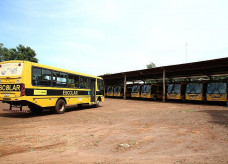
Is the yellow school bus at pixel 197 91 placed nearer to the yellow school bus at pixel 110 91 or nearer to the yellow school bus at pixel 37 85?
the yellow school bus at pixel 37 85

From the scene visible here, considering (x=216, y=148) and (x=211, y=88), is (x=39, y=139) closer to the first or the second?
(x=216, y=148)

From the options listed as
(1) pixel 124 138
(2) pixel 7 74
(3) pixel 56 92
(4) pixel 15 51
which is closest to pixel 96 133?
(1) pixel 124 138

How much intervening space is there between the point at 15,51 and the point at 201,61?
40.2m

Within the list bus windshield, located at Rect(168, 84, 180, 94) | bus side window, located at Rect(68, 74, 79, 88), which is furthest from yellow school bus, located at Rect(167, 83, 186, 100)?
bus side window, located at Rect(68, 74, 79, 88)

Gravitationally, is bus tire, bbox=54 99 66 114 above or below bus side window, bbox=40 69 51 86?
below

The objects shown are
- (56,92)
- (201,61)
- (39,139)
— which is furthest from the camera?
(201,61)

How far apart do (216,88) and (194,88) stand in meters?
2.44

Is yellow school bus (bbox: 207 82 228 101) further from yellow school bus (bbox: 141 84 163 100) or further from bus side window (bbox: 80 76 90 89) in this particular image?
bus side window (bbox: 80 76 90 89)

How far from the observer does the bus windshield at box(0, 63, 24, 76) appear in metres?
8.55

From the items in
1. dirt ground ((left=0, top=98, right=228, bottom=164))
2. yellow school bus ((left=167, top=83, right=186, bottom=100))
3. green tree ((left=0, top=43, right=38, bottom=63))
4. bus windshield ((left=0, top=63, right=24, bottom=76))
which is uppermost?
green tree ((left=0, top=43, right=38, bottom=63))

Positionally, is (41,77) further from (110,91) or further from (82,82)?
(110,91)

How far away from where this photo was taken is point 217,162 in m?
3.41

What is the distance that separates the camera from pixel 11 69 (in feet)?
29.0

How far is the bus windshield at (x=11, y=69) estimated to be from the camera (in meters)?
8.55
